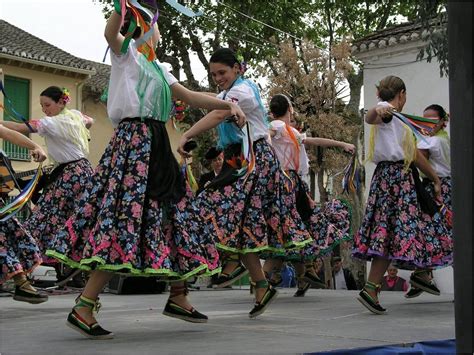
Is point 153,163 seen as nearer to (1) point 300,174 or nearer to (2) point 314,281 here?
(1) point 300,174

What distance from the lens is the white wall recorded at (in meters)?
14.9

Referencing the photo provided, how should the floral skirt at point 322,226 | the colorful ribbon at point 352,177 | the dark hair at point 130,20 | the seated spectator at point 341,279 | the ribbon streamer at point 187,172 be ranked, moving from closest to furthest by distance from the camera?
the dark hair at point 130,20, the ribbon streamer at point 187,172, the floral skirt at point 322,226, the colorful ribbon at point 352,177, the seated spectator at point 341,279

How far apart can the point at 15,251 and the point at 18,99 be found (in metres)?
21.6

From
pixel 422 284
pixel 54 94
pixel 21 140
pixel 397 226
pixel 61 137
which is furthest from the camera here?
pixel 61 137

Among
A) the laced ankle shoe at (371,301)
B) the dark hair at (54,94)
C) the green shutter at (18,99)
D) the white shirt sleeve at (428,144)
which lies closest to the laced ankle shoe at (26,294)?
the dark hair at (54,94)

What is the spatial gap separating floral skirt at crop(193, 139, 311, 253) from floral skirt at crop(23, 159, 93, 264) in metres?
1.89

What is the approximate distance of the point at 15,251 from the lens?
542cm

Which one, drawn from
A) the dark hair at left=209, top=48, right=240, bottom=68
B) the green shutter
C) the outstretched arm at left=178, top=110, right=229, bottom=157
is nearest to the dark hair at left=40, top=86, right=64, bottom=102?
the dark hair at left=209, top=48, right=240, bottom=68

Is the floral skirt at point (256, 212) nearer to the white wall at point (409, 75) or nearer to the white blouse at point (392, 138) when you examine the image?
the white blouse at point (392, 138)

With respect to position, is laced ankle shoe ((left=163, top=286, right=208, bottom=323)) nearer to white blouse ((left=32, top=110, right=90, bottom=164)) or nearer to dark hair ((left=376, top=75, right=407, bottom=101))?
dark hair ((left=376, top=75, right=407, bottom=101))

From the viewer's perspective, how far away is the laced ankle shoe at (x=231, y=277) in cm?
594

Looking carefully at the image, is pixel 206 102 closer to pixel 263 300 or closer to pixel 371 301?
pixel 263 300

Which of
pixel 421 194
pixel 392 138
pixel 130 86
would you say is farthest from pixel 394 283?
pixel 130 86

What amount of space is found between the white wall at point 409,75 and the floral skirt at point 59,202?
8771 millimetres
